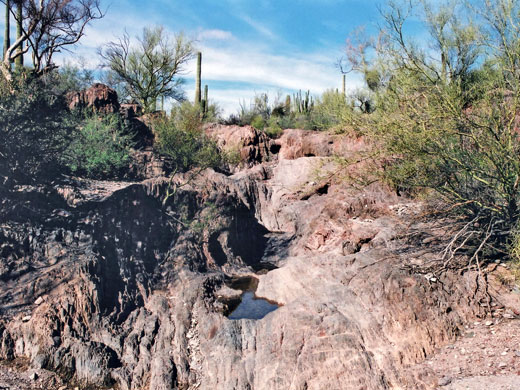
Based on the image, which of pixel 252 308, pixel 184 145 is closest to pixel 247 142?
pixel 184 145

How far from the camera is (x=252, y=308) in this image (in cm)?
865

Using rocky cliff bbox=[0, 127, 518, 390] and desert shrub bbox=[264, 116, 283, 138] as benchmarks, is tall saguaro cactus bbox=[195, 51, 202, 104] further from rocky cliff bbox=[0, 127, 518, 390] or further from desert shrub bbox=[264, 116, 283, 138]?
rocky cliff bbox=[0, 127, 518, 390]

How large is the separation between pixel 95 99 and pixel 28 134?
20.9 feet

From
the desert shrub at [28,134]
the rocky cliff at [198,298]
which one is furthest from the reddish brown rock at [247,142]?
the desert shrub at [28,134]

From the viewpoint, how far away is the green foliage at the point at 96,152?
11344mm

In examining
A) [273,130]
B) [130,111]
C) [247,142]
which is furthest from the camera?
[273,130]

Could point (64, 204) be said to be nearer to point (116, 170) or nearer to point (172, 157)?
point (116, 170)

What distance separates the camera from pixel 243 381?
5859 mm

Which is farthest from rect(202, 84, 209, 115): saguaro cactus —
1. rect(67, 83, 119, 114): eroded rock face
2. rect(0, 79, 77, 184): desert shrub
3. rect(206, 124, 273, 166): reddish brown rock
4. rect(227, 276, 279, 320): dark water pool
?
rect(227, 276, 279, 320): dark water pool

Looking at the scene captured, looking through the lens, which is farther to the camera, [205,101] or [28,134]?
[205,101]

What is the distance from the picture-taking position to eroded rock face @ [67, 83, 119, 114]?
49.7 feet

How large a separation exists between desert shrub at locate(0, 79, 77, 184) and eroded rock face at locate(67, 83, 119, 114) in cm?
A: 516

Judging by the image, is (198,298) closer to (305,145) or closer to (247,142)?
(247,142)

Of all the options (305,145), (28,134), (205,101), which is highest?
(205,101)
